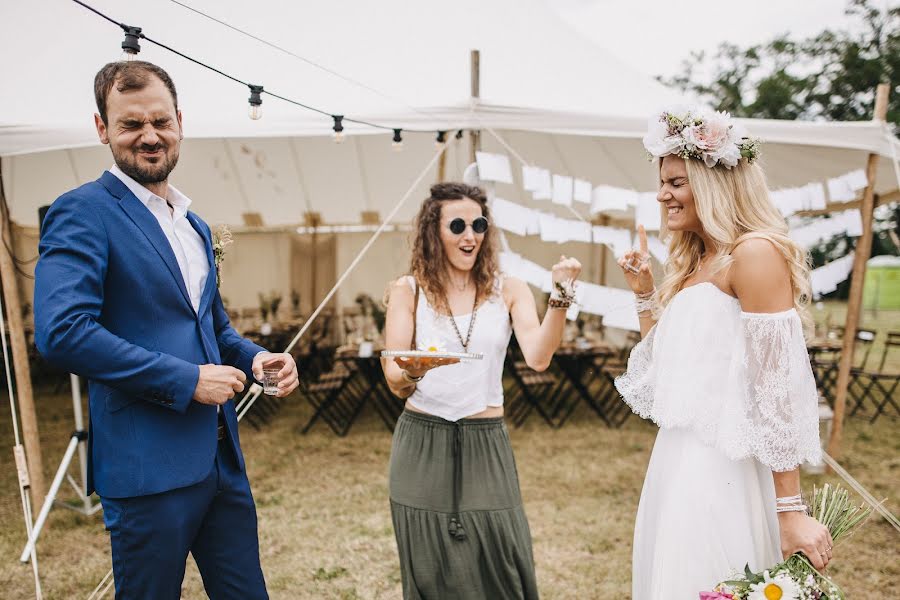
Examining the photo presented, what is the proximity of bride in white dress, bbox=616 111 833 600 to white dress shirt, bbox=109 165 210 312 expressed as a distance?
1237mm

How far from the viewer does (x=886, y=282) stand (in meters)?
23.1

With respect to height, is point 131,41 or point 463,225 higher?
point 131,41

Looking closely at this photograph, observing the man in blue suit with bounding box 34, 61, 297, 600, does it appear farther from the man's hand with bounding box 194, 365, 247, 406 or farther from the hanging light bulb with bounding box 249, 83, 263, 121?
the hanging light bulb with bounding box 249, 83, 263, 121

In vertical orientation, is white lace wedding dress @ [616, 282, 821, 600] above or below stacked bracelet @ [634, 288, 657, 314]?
below

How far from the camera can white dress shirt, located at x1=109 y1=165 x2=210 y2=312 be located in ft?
5.63

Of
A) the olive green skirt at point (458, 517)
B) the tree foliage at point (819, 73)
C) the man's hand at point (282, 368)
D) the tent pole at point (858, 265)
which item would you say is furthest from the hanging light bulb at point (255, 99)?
the tree foliage at point (819, 73)

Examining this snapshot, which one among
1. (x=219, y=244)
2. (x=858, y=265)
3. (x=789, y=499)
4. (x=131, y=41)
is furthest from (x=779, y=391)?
(x=858, y=265)

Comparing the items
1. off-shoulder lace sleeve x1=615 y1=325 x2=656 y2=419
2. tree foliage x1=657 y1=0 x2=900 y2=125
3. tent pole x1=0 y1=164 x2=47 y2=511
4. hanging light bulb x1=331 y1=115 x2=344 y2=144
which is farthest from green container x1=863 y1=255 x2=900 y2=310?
tent pole x1=0 y1=164 x2=47 y2=511

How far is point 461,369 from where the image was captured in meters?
2.33

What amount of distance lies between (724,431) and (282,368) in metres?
1.15

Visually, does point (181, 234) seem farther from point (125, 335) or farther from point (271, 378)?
point (271, 378)

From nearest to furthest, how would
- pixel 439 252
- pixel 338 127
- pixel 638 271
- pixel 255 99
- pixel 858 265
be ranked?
pixel 638 271
pixel 439 252
pixel 255 99
pixel 338 127
pixel 858 265

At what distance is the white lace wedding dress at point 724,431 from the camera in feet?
5.05

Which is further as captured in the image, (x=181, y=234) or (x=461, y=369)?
(x=461, y=369)
